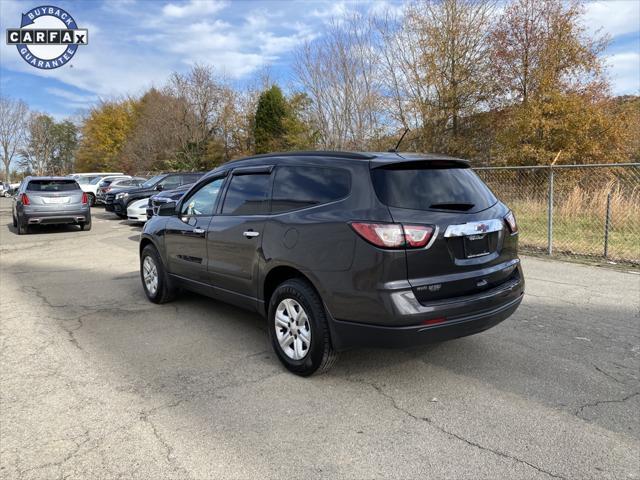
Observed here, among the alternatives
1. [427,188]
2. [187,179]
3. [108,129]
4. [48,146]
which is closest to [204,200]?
[427,188]

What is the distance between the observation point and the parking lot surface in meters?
2.65

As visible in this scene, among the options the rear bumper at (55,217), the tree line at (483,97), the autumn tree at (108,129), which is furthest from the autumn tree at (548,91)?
the autumn tree at (108,129)

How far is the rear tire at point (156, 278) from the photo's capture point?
580cm

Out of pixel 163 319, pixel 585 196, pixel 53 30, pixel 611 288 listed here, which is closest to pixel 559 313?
pixel 611 288

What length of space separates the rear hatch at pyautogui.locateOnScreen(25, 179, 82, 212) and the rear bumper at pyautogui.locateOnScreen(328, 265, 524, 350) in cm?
1343

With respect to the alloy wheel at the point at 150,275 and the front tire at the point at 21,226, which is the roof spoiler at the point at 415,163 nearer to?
the alloy wheel at the point at 150,275

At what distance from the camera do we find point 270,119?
35875mm

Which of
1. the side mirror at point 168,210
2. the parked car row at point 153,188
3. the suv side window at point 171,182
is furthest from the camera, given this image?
the suv side window at point 171,182

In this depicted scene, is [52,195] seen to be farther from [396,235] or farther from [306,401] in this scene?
[396,235]

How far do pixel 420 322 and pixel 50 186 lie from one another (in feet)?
47.3

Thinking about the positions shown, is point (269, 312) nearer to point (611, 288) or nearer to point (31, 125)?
point (611, 288)

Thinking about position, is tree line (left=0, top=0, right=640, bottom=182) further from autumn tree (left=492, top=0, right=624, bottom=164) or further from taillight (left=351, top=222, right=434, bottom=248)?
taillight (left=351, top=222, right=434, bottom=248)

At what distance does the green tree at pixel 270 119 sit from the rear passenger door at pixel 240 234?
30589 millimetres

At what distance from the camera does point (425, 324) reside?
10.5 ft
